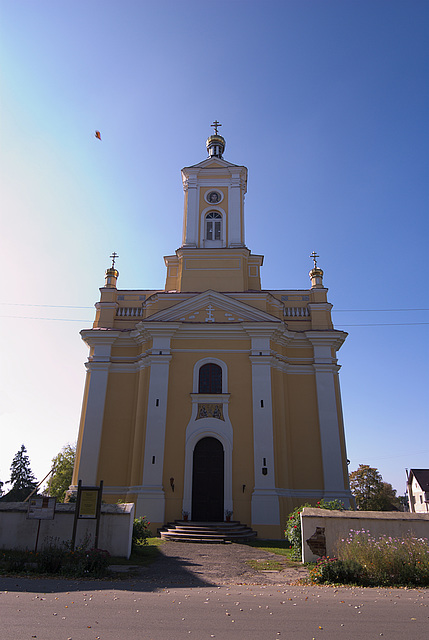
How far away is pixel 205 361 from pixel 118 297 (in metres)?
6.56

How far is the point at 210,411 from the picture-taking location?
21.5m

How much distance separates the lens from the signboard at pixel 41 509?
11688 millimetres

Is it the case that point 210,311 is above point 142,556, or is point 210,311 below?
above

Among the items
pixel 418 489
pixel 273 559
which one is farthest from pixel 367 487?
pixel 273 559

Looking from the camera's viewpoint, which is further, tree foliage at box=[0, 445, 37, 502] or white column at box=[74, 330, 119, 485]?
tree foliage at box=[0, 445, 37, 502]

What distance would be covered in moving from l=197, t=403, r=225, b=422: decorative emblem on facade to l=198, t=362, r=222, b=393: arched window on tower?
77 centimetres

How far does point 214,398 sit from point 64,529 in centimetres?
1051

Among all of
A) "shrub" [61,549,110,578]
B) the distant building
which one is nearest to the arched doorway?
"shrub" [61,549,110,578]

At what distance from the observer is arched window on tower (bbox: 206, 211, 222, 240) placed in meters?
26.9

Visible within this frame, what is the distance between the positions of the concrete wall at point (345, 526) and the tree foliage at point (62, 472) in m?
29.7

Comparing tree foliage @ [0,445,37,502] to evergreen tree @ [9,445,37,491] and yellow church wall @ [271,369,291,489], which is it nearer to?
evergreen tree @ [9,445,37,491]

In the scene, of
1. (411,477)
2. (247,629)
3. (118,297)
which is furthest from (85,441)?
(411,477)

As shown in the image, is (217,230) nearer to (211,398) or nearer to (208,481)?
(211,398)

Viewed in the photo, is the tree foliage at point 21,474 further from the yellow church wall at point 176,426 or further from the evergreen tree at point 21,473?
the yellow church wall at point 176,426
